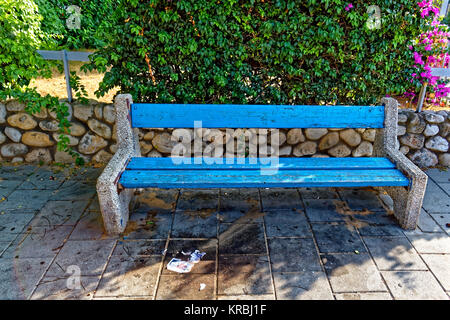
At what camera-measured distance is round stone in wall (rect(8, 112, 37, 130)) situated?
467 cm

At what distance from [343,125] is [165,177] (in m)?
1.92

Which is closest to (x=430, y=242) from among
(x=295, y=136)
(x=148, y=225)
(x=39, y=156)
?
(x=295, y=136)

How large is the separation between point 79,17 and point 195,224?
6.13 metres

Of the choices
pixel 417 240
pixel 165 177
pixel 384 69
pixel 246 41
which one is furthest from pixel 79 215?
pixel 384 69

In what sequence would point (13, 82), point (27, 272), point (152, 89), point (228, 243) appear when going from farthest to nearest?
point (13, 82)
point (152, 89)
point (228, 243)
point (27, 272)

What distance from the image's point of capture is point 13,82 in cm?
473

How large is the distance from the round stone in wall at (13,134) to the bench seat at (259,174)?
206 cm

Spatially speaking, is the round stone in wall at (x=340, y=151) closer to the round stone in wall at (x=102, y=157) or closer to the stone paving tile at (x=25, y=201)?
the round stone in wall at (x=102, y=157)

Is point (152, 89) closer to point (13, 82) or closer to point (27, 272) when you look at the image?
point (13, 82)

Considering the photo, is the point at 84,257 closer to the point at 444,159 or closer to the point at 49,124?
the point at 49,124

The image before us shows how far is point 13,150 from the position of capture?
4.77m

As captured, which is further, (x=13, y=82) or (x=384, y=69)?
(x=13, y=82)

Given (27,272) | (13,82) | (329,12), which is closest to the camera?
(27,272)

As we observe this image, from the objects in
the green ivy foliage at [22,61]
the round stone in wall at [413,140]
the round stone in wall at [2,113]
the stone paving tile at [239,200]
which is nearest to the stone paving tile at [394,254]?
the stone paving tile at [239,200]
